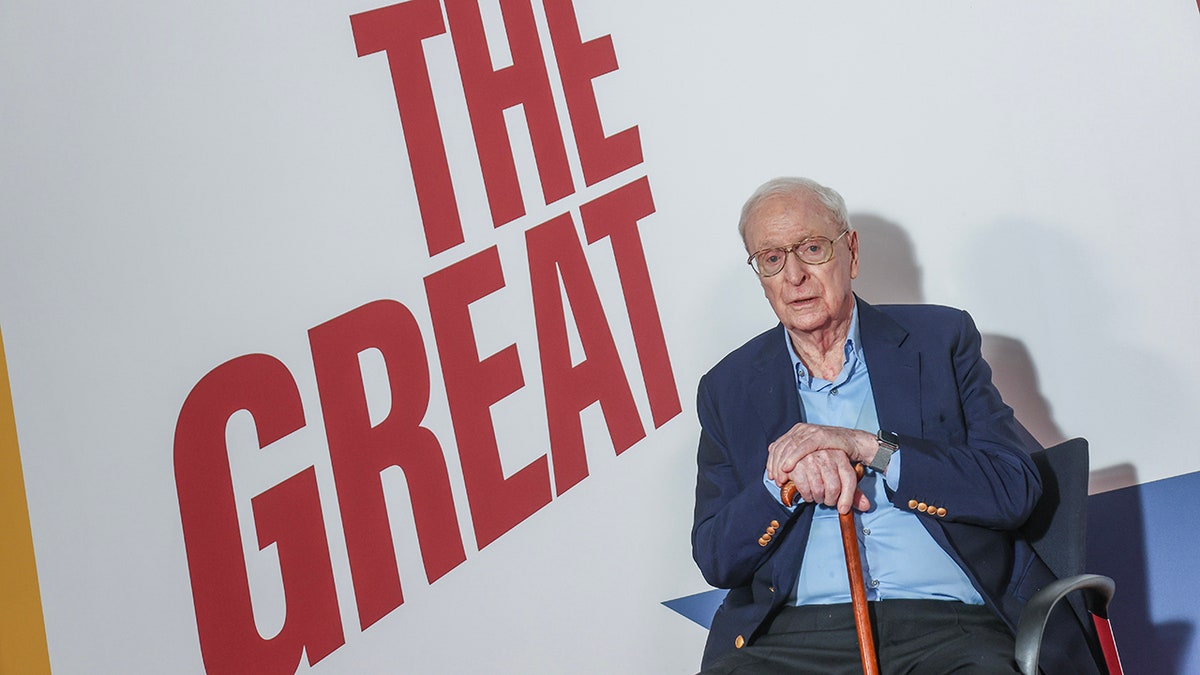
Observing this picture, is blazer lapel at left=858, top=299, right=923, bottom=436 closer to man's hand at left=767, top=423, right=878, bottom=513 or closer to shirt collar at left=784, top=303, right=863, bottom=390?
shirt collar at left=784, top=303, right=863, bottom=390

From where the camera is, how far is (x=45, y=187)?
3057 mm

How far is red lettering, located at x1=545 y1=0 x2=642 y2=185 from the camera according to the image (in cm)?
324

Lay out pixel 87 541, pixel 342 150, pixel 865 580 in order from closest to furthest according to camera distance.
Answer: pixel 865 580
pixel 87 541
pixel 342 150

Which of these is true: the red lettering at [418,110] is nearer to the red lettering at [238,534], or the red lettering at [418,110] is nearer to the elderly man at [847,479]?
the red lettering at [238,534]

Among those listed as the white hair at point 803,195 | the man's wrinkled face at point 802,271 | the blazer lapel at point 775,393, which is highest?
the white hair at point 803,195

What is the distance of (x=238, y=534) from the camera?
2969mm

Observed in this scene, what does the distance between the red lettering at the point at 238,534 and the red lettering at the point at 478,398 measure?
402mm

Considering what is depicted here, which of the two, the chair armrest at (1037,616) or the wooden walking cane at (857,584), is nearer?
the chair armrest at (1037,616)

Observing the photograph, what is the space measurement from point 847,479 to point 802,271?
52 cm

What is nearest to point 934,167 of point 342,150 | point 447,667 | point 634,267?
point 634,267

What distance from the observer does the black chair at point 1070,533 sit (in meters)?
2.30

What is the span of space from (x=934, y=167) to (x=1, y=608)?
2.68m

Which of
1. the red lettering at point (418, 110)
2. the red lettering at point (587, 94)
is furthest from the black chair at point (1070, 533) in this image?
the red lettering at point (418, 110)

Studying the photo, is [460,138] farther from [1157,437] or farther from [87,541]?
[1157,437]
